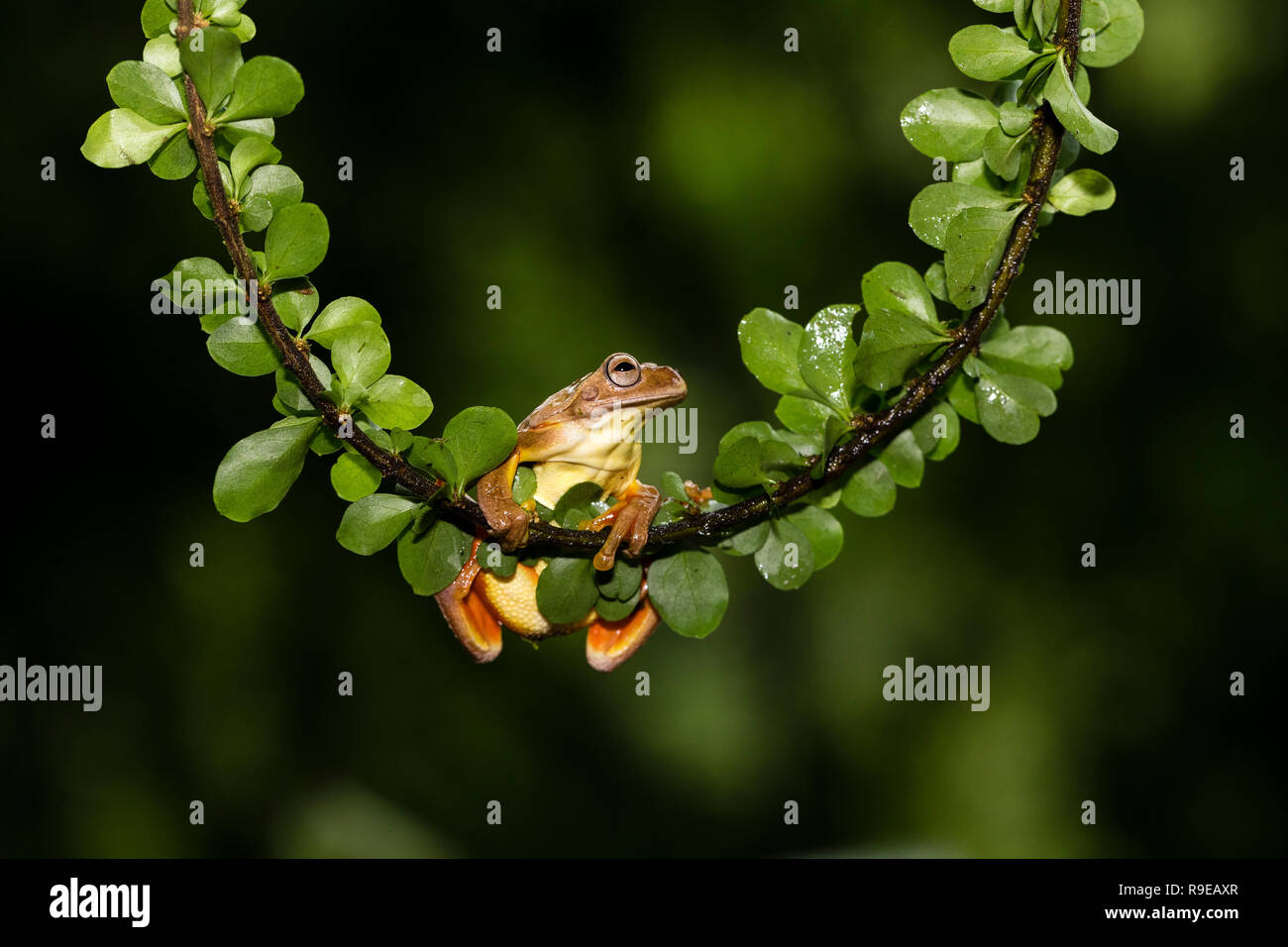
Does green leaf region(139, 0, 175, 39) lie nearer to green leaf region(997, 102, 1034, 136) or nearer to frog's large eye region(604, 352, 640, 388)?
frog's large eye region(604, 352, 640, 388)

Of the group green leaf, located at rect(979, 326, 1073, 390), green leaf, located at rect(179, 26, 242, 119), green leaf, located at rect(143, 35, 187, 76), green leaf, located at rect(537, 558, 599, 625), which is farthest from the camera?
green leaf, located at rect(979, 326, 1073, 390)

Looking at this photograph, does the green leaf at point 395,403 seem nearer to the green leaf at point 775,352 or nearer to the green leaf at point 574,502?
the green leaf at point 574,502

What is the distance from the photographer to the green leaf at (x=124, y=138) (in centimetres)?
105

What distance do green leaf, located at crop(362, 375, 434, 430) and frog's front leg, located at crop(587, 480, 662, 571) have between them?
228mm

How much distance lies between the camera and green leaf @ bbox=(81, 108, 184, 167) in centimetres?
105

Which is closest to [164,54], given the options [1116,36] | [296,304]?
[296,304]

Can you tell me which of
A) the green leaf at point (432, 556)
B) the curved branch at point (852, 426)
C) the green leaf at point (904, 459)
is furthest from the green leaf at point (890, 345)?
the green leaf at point (432, 556)

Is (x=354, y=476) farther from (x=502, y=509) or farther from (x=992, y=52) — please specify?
(x=992, y=52)

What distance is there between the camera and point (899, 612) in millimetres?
3889

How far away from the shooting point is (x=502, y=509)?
117 centimetres

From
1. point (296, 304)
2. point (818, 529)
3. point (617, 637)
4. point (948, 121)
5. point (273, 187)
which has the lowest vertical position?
point (617, 637)

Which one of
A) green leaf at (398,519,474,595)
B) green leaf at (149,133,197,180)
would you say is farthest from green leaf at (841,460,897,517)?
green leaf at (149,133,197,180)

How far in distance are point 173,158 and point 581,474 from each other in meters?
0.56

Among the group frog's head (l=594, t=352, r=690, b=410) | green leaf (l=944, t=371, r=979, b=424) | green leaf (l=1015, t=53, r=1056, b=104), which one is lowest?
green leaf (l=944, t=371, r=979, b=424)
